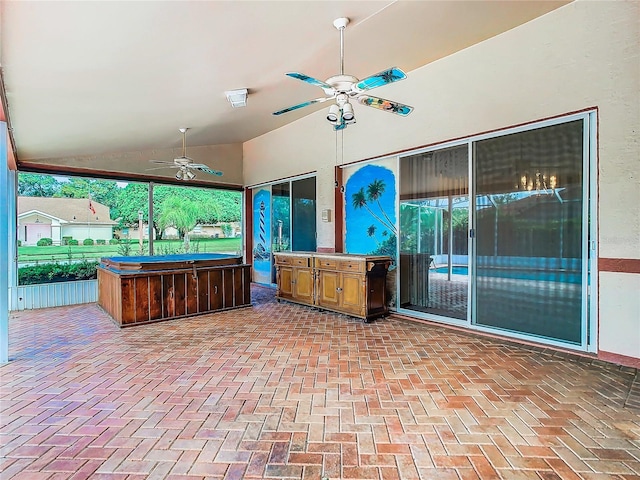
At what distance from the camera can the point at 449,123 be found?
4.62 m

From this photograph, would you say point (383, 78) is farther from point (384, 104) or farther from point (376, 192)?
point (376, 192)

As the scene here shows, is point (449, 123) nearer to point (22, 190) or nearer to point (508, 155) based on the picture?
point (508, 155)

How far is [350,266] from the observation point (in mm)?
5121

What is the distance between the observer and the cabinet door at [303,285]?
5.83 metres

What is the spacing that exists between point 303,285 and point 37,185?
526 cm

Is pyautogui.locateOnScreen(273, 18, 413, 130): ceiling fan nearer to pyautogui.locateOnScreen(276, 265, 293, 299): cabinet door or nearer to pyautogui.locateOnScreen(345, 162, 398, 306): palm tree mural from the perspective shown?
pyautogui.locateOnScreen(345, 162, 398, 306): palm tree mural

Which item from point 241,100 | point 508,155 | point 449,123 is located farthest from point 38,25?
point 508,155

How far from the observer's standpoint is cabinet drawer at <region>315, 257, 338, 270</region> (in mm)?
5390

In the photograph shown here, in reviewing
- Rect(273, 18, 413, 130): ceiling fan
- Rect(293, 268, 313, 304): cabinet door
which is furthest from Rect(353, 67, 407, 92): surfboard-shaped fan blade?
Rect(293, 268, 313, 304): cabinet door

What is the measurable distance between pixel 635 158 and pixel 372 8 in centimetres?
295

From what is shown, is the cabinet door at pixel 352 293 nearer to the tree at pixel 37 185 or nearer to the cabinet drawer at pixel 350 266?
the cabinet drawer at pixel 350 266

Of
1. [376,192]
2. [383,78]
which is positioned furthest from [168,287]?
[383,78]

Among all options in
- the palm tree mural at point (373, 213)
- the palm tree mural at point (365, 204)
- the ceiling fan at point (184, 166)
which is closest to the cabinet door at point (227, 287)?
the ceiling fan at point (184, 166)

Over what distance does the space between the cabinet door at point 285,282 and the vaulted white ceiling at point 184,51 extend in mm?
3001
